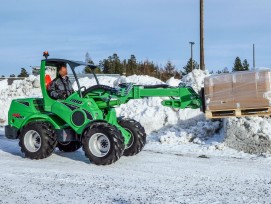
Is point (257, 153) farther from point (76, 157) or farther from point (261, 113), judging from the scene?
point (76, 157)

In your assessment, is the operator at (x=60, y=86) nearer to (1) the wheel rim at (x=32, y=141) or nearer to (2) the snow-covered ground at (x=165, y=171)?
(1) the wheel rim at (x=32, y=141)

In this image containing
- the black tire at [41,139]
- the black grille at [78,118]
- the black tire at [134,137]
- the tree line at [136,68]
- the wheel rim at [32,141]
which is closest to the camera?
the black grille at [78,118]

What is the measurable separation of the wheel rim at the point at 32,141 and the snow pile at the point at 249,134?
469cm

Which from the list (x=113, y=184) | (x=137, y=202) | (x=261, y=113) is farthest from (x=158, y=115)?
(x=137, y=202)

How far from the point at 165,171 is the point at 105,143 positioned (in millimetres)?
1423

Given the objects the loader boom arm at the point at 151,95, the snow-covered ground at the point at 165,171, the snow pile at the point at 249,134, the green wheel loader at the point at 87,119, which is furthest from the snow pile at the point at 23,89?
the loader boom arm at the point at 151,95

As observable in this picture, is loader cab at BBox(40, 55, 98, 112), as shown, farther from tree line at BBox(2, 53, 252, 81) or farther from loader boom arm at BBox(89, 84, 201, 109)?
tree line at BBox(2, 53, 252, 81)

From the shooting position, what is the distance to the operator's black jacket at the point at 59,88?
10.5 meters

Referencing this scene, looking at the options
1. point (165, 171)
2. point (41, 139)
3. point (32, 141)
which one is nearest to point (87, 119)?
point (41, 139)

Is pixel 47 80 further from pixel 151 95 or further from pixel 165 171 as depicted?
pixel 165 171

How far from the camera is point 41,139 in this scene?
34.0ft

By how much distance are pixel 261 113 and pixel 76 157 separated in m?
4.30

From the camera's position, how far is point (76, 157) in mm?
10984

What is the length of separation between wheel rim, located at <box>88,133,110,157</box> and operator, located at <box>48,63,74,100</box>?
136 centimetres
